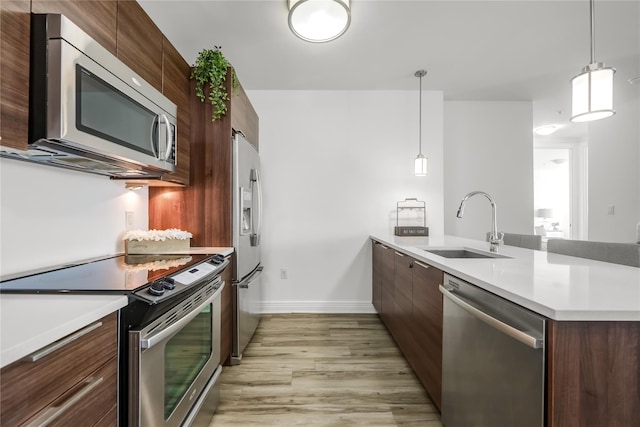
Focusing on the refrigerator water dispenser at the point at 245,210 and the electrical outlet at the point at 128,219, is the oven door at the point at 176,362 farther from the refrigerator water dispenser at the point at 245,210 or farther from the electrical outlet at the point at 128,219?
the electrical outlet at the point at 128,219

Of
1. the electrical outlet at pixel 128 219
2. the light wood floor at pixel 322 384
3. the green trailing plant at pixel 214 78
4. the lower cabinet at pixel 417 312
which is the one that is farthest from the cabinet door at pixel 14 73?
the lower cabinet at pixel 417 312

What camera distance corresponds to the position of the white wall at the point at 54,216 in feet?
4.07

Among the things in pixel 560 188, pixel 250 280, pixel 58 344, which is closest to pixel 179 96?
pixel 250 280

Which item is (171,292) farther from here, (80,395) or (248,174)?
(248,174)

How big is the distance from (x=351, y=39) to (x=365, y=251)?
215 centimetres

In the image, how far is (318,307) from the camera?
3494 mm

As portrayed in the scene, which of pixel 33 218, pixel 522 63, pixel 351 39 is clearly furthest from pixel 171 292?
pixel 522 63

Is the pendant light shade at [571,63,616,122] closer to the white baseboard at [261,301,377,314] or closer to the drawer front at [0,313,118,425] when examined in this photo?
the drawer front at [0,313,118,425]

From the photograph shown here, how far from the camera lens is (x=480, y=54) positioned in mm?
2781

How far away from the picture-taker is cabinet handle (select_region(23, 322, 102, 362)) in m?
0.63

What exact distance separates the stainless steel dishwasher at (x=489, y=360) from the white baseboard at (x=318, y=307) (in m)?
1.99

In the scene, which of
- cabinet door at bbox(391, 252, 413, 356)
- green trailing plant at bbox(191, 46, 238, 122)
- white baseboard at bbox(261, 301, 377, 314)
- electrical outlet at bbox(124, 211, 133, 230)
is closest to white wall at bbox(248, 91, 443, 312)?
white baseboard at bbox(261, 301, 377, 314)

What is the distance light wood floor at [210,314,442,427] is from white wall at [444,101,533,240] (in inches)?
82.8

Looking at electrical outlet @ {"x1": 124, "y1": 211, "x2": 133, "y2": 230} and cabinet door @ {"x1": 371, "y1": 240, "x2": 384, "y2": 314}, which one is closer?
electrical outlet @ {"x1": 124, "y1": 211, "x2": 133, "y2": 230}
